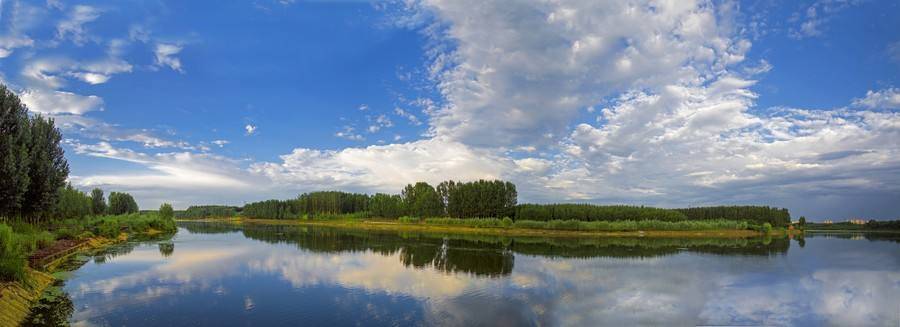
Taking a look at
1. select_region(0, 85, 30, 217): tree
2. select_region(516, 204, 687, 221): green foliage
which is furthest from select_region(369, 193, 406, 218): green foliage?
select_region(0, 85, 30, 217): tree

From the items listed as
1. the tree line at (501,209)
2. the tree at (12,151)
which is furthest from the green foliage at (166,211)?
the tree at (12,151)

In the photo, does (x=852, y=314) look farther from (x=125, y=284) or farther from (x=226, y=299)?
(x=125, y=284)

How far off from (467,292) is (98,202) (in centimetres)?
11970

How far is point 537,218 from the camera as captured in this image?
3942 inches

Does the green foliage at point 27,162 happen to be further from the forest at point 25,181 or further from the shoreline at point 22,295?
the shoreline at point 22,295

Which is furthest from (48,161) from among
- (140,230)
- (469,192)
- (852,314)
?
(469,192)

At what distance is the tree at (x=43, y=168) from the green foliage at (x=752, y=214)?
444ft

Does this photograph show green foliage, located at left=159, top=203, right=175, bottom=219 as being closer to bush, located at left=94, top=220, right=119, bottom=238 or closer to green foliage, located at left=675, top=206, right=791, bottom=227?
bush, located at left=94, top=220, right=119, bottom=238

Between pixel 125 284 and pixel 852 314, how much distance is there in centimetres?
3466

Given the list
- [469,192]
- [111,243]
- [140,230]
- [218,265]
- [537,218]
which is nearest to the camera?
[218,265]

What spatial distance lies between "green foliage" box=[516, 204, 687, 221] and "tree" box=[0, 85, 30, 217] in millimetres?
85892

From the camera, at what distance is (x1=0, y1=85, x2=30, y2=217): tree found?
27.2 meters

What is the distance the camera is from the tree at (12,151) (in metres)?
27.2

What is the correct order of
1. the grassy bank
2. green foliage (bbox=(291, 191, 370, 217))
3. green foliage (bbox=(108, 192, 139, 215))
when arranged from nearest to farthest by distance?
the grassy bank, green foliage (bbox=(108, 192, 139, 215)), green foliage (bbox=(291, 191, 370, 217))
